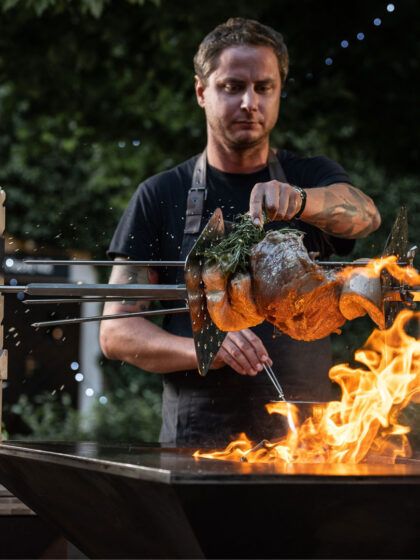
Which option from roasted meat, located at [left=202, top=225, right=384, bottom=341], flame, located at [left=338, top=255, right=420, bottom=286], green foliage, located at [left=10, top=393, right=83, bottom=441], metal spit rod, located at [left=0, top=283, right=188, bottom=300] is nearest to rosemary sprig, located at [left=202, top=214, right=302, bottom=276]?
roasted meat, located at [left=202, top=225, right=384, bottom=341]

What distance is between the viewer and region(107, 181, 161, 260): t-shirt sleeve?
9.40ft

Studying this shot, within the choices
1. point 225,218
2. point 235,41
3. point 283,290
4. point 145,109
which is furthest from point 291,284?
point 145,109

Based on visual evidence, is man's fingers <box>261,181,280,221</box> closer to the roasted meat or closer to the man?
the roasted meat

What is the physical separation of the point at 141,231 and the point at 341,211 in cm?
78

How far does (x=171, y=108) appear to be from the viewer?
6.24 m

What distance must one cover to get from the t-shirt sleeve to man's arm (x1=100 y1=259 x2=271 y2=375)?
0.07 m

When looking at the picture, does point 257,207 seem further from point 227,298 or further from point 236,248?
point 227,298

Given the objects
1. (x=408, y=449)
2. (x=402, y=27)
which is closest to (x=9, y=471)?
(x=408, y=449)

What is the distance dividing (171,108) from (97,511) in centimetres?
489

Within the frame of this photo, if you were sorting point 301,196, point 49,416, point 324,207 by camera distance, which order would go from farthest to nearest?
point 49,416, point 324,207, point 301,196

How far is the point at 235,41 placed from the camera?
9.46 feet

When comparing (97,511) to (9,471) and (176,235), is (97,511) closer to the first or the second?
(9,471)

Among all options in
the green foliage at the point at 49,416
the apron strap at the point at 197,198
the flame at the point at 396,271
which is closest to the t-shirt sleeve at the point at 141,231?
the apron strap at the point at 197,198

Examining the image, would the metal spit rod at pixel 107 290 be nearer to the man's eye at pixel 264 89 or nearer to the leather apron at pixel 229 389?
the leather apron at pixel 229 389
